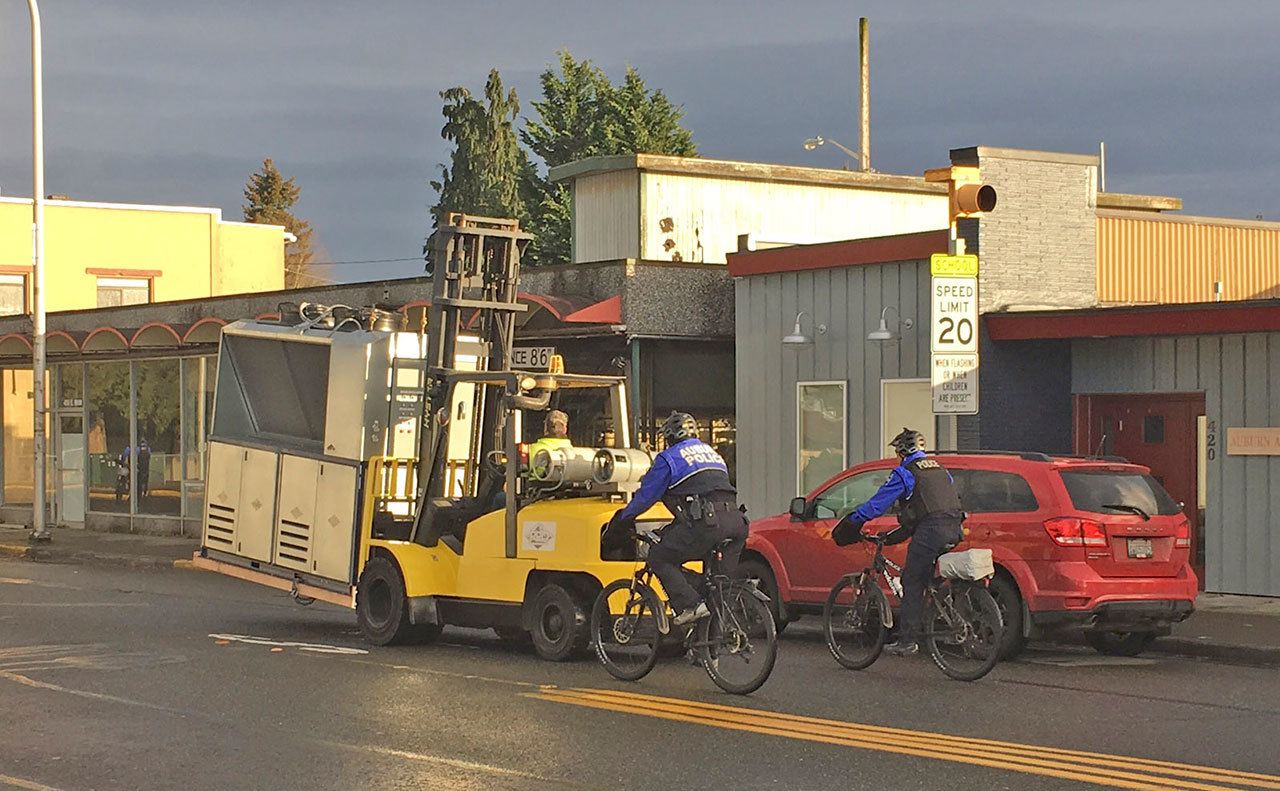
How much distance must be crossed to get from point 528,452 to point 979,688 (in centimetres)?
433

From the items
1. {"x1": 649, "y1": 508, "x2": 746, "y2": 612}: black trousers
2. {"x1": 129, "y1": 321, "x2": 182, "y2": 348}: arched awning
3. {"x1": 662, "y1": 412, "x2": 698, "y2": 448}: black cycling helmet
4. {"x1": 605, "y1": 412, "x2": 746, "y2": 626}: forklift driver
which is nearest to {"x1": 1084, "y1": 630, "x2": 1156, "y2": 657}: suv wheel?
{"x1": 649, "y1": 508, "x2": 746, "y2": 612}: black trousers

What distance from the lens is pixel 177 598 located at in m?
21.8

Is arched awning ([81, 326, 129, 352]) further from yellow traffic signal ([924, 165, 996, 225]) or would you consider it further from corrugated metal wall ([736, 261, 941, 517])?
yellow traffic signal ([924, 165, 996, 225])

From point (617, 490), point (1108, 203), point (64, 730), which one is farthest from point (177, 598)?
point (1108, 203)

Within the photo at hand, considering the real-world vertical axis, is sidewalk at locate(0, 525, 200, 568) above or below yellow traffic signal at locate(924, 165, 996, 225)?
below

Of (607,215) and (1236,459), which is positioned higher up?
(607,215)

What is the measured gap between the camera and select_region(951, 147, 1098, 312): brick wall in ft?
72.7

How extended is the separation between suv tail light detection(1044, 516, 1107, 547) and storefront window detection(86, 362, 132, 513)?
2426cm

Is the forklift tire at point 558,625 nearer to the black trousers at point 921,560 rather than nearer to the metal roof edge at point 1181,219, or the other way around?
the black trousers at point 921,560

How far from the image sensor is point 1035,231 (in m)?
22.5

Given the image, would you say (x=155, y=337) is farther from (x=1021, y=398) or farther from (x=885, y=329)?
(x=1021, y=398)

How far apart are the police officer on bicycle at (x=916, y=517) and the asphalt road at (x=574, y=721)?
0.50 meters

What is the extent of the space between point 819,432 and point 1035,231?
12.4 ft

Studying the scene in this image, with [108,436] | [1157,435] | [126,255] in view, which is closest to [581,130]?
[126,255]
